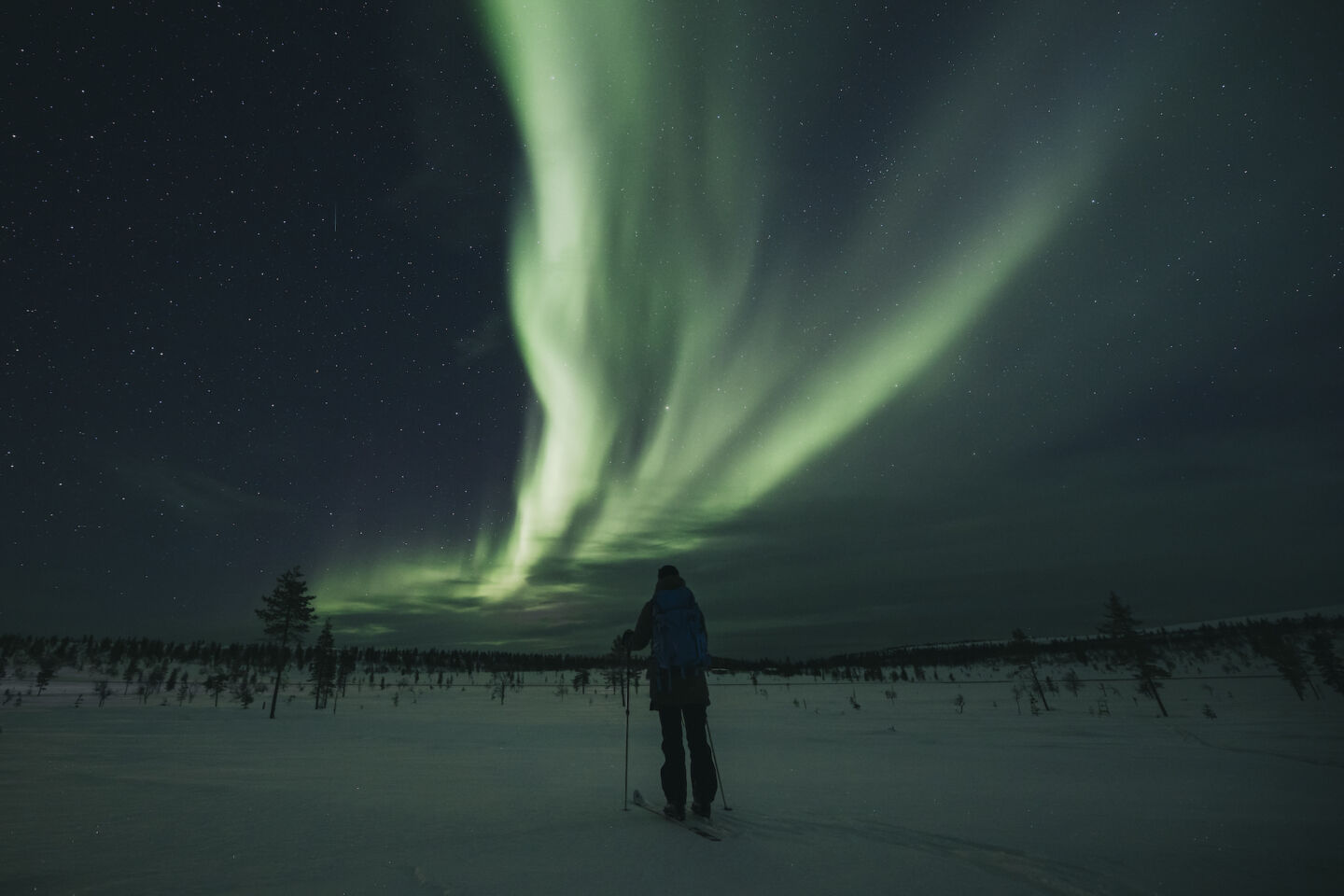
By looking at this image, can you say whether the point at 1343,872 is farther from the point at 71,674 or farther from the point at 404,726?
→ the point at 71,674

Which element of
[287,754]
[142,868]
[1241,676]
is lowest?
[1241,676]

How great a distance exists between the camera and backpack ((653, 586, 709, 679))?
19.8 feet

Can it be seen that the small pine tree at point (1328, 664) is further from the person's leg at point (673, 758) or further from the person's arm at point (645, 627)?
the person's arm at point (645, 627)

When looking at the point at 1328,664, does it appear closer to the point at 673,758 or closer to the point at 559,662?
the point at 673,758

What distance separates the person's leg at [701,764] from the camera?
557 centimetres

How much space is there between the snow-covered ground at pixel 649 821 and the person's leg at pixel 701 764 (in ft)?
1.08

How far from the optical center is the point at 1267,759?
38.0ft

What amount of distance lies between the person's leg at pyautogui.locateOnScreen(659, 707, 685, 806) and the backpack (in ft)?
1.46

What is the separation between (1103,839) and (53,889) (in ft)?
26.2

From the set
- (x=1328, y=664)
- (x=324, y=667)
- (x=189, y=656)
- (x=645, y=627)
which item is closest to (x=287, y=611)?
(x=324, y=667)

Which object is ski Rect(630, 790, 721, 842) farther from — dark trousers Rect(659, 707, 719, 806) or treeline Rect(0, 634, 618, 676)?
treeline Rect(0, 634, 618, 676)

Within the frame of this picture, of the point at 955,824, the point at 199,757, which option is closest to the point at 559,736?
the point at 199,757

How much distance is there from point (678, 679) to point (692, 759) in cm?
→ 76

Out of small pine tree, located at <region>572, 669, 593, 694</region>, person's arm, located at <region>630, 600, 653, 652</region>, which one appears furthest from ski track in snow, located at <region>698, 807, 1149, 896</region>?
small pine tree, located at <region>572, 669, 593, 694</region>
